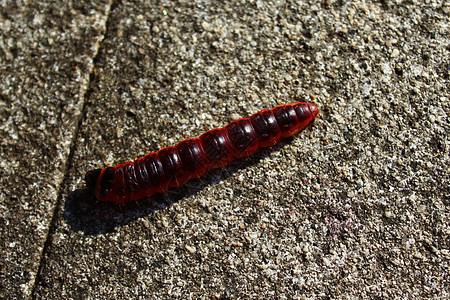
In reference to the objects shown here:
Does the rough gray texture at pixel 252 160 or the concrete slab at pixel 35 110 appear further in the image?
the concrete slab at pixel 35 110

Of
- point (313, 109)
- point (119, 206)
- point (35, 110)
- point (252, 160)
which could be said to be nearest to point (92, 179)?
point (119, 206)

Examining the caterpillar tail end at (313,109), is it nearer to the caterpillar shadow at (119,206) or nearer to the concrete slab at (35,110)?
the caterpillar shadow at (119,206)

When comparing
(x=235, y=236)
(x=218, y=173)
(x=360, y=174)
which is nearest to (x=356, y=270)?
(x=360, y=174)

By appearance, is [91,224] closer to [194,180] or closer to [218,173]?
[194,180]

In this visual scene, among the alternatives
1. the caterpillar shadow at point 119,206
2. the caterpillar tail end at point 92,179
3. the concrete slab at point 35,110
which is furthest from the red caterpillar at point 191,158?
the concrete slab at point 35,110

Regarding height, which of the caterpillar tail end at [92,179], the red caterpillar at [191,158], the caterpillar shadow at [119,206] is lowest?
the caterpillar shadow at [119,206]

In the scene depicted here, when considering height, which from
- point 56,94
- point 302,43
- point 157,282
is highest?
point 302,43

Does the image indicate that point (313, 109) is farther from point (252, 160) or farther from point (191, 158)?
point (191, 158)

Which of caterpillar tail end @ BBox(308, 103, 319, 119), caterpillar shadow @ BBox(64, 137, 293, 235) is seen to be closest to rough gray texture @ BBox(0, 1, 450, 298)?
caterpillar shadow @ BBox(64, 137, 293, 235)
